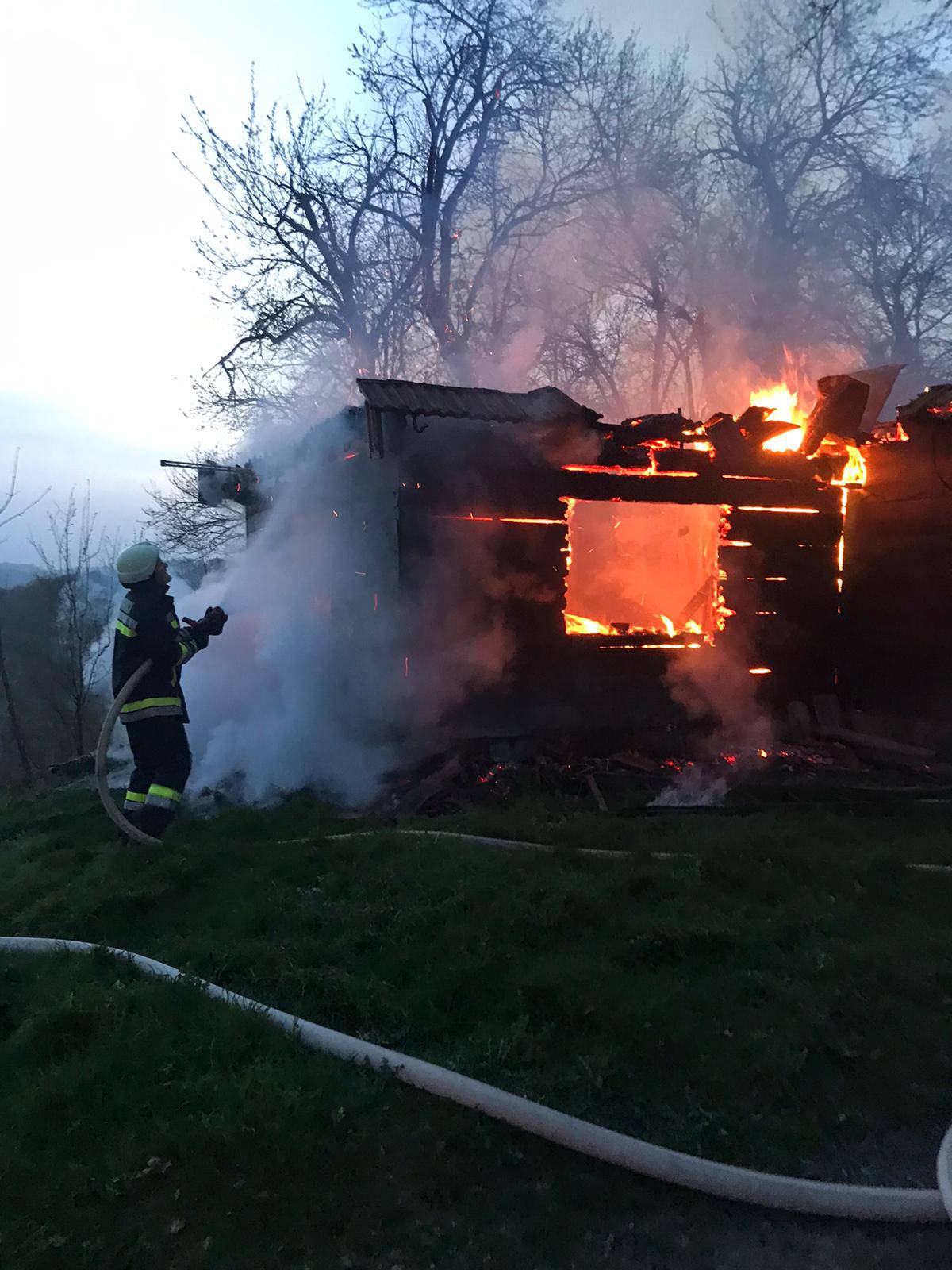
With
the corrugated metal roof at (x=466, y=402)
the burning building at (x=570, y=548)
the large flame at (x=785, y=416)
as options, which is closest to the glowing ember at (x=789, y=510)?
the burning building at (x=570, y=548)

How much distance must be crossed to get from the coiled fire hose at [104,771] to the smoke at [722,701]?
19.3 feet

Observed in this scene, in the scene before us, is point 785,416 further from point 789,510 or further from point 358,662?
point 358,662

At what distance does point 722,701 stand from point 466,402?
15.5ft

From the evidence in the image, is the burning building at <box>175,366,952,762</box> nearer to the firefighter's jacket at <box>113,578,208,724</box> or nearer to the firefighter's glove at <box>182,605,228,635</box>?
the firefighter's glove at <box>182,605,228,635</box>

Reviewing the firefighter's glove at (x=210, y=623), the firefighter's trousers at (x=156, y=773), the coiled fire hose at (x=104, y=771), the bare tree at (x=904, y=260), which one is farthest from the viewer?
the bare tree at (x=904, y=260)

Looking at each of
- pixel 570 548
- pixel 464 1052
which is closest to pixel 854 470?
pixel 570 548

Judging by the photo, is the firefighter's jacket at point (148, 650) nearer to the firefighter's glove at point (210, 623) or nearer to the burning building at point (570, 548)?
the firefighter's glove at point (210, 623)

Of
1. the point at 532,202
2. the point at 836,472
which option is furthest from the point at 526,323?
the point at 836,472

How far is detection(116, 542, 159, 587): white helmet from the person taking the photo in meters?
5.97

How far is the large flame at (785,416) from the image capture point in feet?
30.7

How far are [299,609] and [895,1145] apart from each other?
350 inches

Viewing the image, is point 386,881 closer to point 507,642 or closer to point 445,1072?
point 445,1072

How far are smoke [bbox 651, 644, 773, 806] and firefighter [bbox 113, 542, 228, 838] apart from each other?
5.57 m

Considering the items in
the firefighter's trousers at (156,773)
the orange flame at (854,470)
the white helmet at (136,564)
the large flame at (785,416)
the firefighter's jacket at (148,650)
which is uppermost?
the large flame at (785,416)
